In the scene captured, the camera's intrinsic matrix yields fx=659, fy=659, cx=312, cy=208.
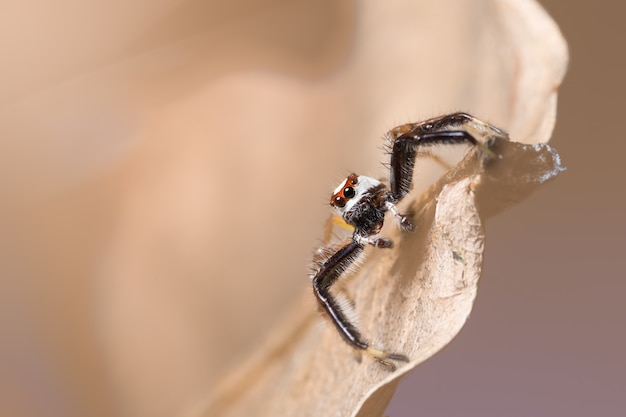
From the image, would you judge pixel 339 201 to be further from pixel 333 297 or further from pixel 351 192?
pixel 333 297

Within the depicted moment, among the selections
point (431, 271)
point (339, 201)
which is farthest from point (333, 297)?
point (431, 271)

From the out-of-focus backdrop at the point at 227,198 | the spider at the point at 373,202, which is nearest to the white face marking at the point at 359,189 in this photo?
the spider at the point at 373,202

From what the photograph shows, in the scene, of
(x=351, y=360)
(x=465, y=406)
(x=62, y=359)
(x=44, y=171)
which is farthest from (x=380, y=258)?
(x=44, y=171)

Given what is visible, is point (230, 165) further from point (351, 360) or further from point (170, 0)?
point (351, 360)

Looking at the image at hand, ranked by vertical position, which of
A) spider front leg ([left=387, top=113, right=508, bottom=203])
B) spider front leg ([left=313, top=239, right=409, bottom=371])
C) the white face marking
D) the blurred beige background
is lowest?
the blurred beige background

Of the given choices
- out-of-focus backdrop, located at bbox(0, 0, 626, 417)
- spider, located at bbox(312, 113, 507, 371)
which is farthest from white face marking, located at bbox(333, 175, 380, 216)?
out-of-focus backdrop, located at bbox(0, 0, 626, 417)

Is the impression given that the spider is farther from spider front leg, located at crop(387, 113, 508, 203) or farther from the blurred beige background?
the blurred beige background
